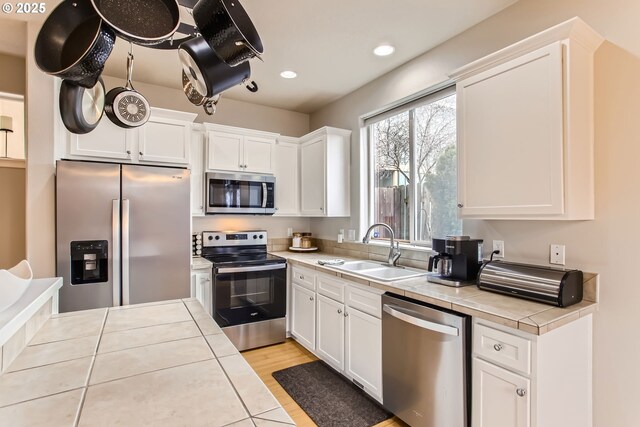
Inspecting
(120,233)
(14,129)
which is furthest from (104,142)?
(14,129)

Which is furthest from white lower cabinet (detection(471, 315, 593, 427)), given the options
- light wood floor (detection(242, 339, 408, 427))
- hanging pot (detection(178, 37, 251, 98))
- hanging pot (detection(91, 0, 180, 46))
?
hanging pot (detection(91, 0, 180, 46))

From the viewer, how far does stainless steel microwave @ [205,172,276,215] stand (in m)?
3.26

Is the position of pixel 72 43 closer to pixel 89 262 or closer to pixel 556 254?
pixel 89 262

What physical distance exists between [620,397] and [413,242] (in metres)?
1.55

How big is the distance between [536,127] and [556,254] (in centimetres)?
72

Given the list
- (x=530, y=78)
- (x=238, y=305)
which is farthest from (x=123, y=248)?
(x=530, y=78)

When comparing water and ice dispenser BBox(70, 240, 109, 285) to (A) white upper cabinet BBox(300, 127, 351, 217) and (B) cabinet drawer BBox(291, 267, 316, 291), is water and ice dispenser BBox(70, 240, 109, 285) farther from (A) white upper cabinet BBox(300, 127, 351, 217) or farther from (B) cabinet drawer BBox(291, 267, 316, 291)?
(A) white upper cabinet BBox(300, 127, 351, 217)

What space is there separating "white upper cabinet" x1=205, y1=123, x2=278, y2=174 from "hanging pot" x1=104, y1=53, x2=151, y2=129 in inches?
69.5

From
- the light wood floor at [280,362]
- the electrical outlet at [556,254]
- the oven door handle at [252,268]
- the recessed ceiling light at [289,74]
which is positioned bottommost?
the light wood floor at [280,362]

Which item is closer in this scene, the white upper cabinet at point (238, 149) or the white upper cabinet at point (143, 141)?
the white upper cabinet at point (143, 141)

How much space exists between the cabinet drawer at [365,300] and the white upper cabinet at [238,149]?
1.81 metres

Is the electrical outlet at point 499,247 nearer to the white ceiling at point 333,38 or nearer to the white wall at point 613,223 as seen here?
the white wall at point 613,223

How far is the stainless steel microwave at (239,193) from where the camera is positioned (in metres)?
3.26

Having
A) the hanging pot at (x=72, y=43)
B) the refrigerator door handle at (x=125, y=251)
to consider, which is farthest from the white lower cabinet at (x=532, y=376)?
the refrigerator door handle at (x=125, y=251)
